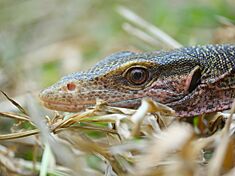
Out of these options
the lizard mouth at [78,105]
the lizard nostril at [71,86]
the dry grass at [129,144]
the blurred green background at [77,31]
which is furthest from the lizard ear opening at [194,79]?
the blurred green background at [77,31]

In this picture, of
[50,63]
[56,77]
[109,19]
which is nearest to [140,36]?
[56,77]

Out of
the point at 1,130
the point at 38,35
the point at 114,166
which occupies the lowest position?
the point at 114,166

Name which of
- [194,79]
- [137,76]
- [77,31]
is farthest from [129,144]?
[77,31]

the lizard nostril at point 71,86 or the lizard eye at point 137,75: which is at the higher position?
the lizard eye at point 137,75

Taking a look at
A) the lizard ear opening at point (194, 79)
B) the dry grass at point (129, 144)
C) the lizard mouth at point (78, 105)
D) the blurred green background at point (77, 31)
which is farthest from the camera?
the blurred green background at point (77, 31)

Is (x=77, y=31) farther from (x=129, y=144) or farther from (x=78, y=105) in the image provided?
(x=129, y=144)

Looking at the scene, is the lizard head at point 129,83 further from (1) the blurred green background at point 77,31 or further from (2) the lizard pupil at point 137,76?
(1) the blurred green background at point 77,31

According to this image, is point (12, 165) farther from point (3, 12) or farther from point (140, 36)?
point (3, 12)

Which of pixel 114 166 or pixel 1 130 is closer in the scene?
pixel 114 166

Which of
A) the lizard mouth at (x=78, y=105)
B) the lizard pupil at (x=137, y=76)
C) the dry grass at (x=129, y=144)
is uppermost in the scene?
the lizard pupil at (x=137, y=76)
